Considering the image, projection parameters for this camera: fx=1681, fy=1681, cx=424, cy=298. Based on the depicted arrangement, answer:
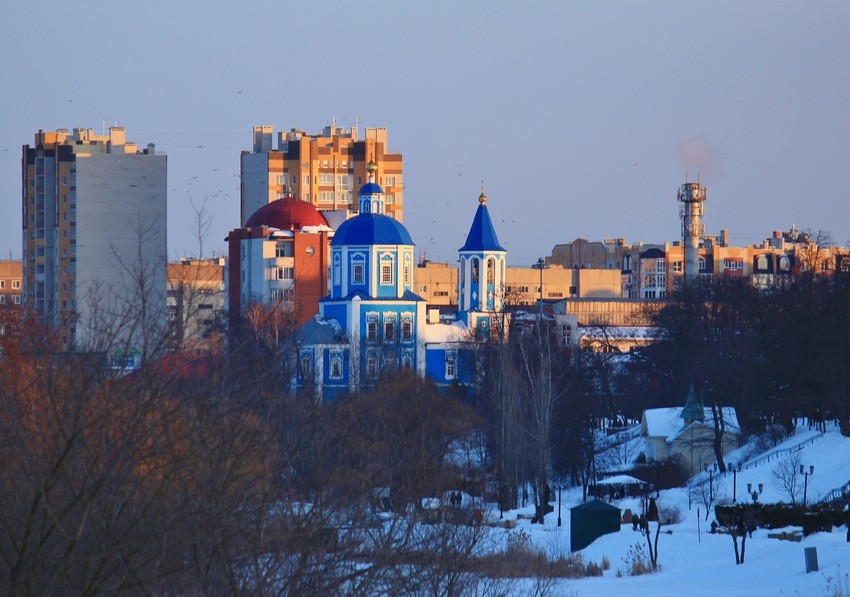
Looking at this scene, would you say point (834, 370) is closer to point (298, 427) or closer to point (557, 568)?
point (557, 568)

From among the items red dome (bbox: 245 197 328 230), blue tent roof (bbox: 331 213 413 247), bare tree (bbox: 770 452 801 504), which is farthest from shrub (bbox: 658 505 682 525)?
red dome (bbox: 245 197 328 230)

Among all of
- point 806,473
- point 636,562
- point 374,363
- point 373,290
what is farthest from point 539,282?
point 636,562

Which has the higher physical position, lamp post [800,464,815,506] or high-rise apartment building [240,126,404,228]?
high-rise apartment building [240,126,404,228]

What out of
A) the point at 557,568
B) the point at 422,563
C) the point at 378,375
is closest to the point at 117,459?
the point at 422,563

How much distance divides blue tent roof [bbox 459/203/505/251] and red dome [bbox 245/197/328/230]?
55.4 feet

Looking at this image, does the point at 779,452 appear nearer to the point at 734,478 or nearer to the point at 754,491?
the point at 734,478

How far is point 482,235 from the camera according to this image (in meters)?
67.6

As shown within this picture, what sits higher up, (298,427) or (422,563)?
(298,427)

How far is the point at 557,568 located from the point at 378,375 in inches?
1169

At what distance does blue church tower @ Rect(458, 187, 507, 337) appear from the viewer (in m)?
67.3

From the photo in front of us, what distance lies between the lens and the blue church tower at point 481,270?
67.3m

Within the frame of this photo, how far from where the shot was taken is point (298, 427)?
1222 centimetres

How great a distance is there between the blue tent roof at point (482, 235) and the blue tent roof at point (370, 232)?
13.2 ft

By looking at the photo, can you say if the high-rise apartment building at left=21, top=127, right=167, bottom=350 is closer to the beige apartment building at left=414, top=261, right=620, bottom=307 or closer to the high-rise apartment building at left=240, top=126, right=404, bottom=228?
the high-rise apartment building at left=240, top=126, right=404, bottom=228
